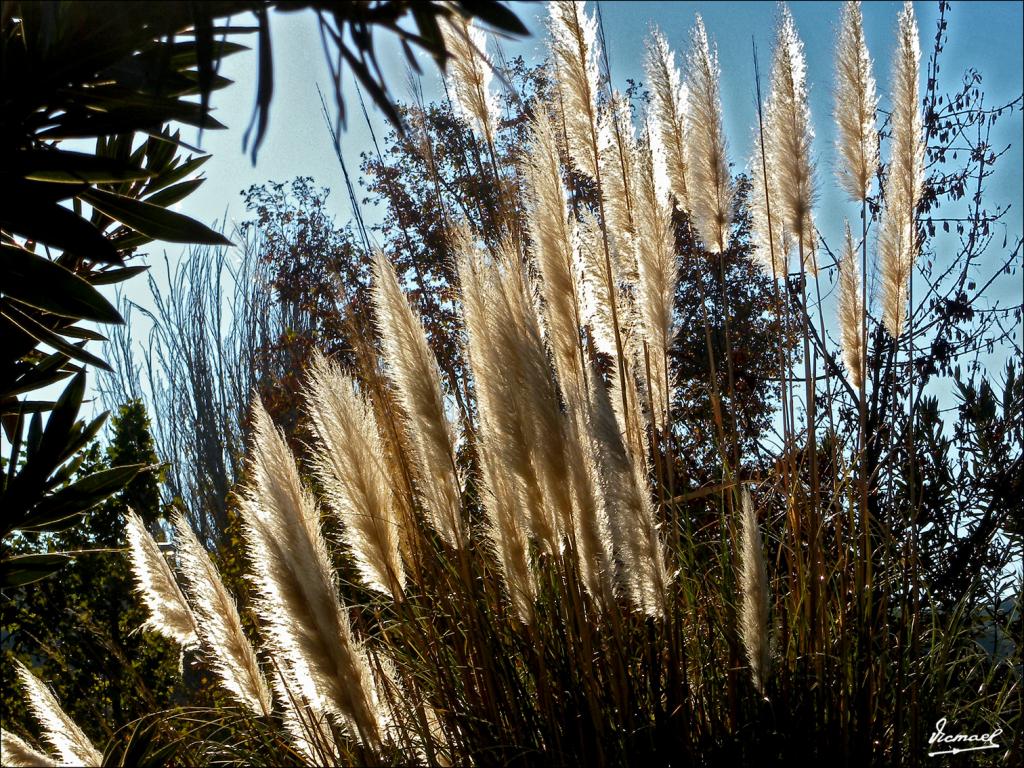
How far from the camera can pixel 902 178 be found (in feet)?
8.73

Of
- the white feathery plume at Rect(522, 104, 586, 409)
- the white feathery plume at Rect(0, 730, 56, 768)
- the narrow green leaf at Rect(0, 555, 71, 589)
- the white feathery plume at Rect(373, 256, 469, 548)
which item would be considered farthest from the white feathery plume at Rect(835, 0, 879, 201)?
the white feathery plume at Rect(0, 730, 56, 768)

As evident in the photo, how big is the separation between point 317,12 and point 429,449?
1210 mm

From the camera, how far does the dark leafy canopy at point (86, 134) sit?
0.97 metres

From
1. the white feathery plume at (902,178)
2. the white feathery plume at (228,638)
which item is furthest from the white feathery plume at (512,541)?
the white feathery plume at (902,178)

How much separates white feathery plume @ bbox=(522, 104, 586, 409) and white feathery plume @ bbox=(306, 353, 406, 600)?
0.53 meters

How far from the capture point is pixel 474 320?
1932mm

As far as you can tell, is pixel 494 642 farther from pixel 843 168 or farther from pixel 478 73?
pixel 843 168

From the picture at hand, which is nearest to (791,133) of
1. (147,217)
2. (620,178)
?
(620,178)

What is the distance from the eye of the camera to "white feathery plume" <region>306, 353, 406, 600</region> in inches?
73.2

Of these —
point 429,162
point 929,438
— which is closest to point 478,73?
point 429,162

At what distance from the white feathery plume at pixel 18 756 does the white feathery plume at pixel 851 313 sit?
221cm

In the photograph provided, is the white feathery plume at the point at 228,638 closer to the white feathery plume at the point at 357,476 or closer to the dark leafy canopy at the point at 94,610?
the white feathery plume at the point at 357,476

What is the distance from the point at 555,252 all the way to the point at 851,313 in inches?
45.1

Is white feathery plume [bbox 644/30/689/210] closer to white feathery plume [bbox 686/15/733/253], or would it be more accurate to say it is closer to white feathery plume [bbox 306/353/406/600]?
white feathery plume [bbox 686/15/733/253]
